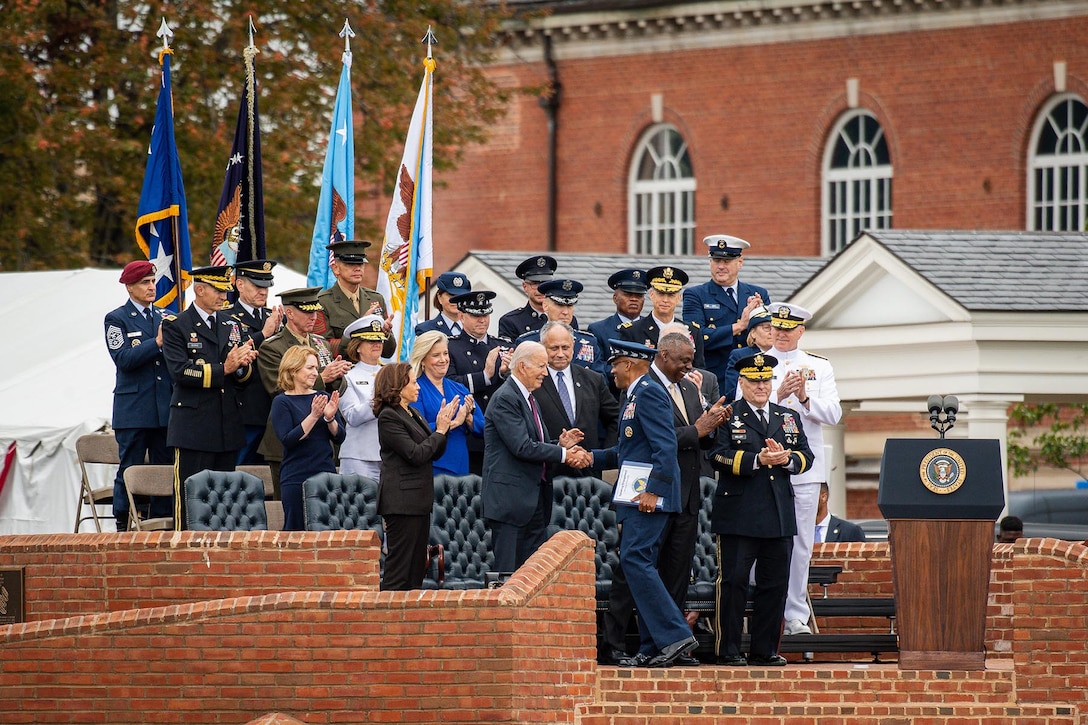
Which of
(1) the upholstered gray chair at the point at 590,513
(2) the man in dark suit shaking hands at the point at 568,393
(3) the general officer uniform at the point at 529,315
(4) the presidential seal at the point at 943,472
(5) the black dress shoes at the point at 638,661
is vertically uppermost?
(3) the general officer uniform at the point at 529,315

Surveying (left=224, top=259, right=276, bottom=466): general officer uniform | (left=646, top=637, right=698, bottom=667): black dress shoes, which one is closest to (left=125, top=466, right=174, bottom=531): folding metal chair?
(left=224, top=259, right=276, bottom=466): general officer uniform

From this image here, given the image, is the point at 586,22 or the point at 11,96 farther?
the point at 586,22

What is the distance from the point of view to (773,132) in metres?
35.0

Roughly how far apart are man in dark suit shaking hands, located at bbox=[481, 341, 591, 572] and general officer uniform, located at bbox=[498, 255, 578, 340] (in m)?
1.61

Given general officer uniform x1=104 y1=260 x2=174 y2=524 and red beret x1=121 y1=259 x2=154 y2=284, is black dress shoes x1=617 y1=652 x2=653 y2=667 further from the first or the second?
red beret x1=121 y1=259 x2=154 y2=284

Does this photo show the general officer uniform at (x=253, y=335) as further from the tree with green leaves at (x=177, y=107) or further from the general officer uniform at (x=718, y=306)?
the tree with green leaves at (x=177, y=107)

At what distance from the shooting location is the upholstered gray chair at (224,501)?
14039 millimetres

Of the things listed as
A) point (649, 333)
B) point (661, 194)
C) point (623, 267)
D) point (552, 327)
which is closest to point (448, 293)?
point (552, 327)

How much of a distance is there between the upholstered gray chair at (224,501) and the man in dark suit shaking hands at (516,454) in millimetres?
1641

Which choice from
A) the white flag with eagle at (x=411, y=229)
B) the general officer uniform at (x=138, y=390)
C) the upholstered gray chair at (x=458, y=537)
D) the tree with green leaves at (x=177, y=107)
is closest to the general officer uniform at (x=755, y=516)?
the upholstered gray chair at (x=458, y=537)

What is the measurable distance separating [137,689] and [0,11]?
1515 cm

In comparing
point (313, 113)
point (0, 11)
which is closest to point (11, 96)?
point (0, 11)

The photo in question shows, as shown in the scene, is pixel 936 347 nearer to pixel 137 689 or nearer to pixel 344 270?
pixel 344 270

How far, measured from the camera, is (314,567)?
13617 mm
